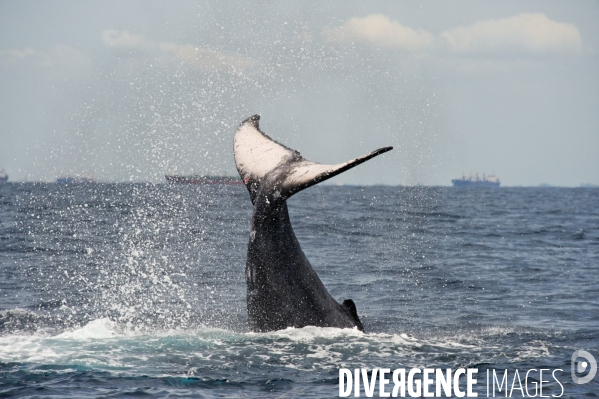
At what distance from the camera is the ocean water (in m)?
7.60

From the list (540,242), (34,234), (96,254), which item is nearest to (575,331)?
(96,254)

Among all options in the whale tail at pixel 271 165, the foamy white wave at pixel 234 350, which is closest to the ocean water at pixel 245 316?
the foamy white wave at pixel 234 350

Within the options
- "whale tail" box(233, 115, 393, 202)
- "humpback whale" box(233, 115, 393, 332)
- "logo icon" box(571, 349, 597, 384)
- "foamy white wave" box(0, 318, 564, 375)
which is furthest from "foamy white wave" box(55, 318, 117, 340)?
"logo icon" box(571, 349, 597, 384)

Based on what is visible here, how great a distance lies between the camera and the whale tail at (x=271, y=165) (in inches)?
308

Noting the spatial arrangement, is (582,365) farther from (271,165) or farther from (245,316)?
(245,316)

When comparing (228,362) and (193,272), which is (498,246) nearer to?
(193,272)

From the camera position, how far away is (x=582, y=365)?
27.8ft

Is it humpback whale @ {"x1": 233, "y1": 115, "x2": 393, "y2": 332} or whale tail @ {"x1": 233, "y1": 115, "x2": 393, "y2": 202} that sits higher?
whale tail @ {"x1": 233, "y1": 115, "x2": 393, "y2": 202}

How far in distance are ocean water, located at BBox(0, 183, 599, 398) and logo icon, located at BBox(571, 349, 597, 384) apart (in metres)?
0.10

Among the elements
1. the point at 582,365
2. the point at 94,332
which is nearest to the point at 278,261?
the point at 94,332

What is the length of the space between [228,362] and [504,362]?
310 cm

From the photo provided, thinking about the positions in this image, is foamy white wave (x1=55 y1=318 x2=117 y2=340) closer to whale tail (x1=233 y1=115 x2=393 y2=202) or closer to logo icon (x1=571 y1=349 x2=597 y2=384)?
whale tail (x1=233 y1=115 x2=393 y2=202)

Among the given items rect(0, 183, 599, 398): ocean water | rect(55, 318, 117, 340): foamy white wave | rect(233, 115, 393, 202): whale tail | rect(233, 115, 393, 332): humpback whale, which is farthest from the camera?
rect(55, 318, 117, 340): foamy white wave

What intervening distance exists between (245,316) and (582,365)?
5.01 metres
